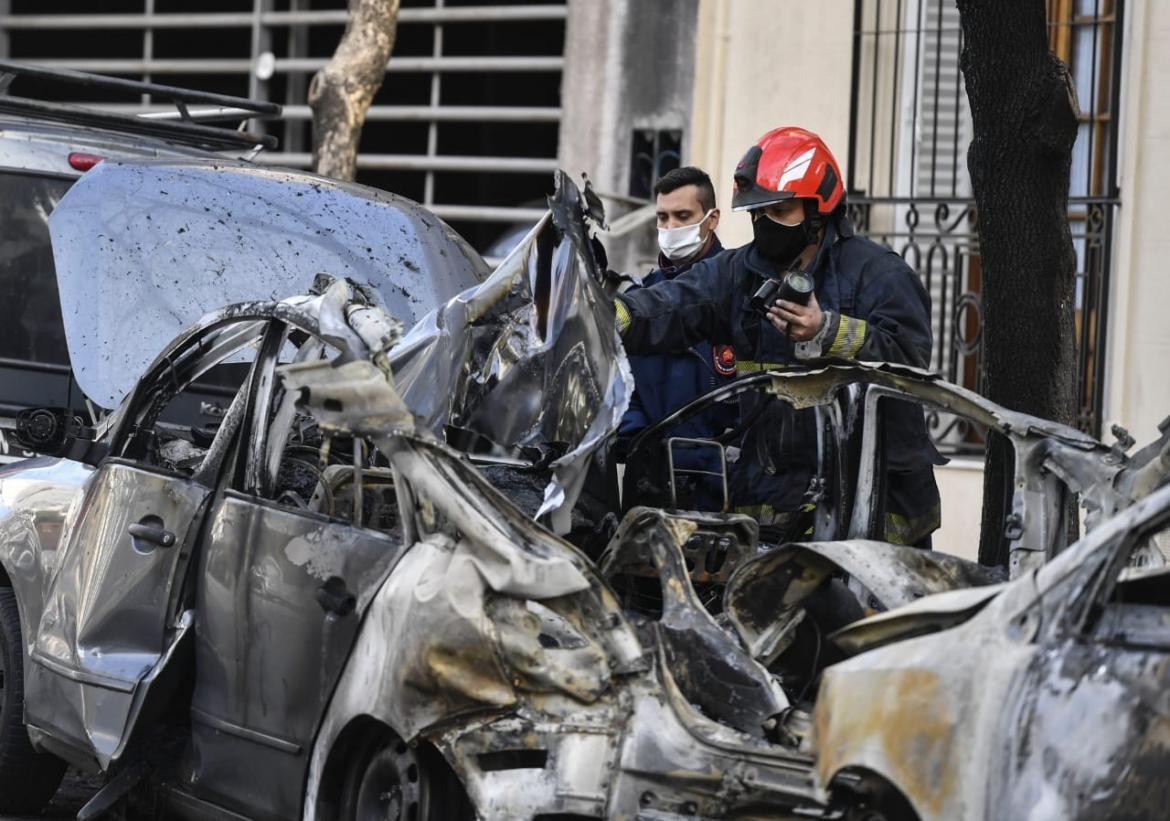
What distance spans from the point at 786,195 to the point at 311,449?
1.59 m

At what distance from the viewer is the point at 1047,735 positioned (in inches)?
143

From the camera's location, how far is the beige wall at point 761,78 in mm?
11891

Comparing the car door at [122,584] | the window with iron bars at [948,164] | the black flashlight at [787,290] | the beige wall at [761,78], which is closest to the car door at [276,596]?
the car door at [122,584]

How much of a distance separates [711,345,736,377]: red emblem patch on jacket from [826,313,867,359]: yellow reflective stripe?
1.00 metres

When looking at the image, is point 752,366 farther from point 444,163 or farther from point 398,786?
point 444,163

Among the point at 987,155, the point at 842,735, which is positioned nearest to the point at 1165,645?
the point at 842,735

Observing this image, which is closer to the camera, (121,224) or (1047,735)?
(1047,735)

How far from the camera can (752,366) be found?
6336 mm

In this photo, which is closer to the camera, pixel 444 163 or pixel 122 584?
pixel 122 584

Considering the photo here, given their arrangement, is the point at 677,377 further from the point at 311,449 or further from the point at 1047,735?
the point at 1047,735

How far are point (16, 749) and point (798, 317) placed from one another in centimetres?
285

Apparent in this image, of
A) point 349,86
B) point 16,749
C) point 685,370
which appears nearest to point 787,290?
point 685,370

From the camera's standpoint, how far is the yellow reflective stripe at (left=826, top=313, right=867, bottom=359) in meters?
5.77

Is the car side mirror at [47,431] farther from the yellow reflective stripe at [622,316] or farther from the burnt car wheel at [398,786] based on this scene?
the burnt car wheel at [398,786]
